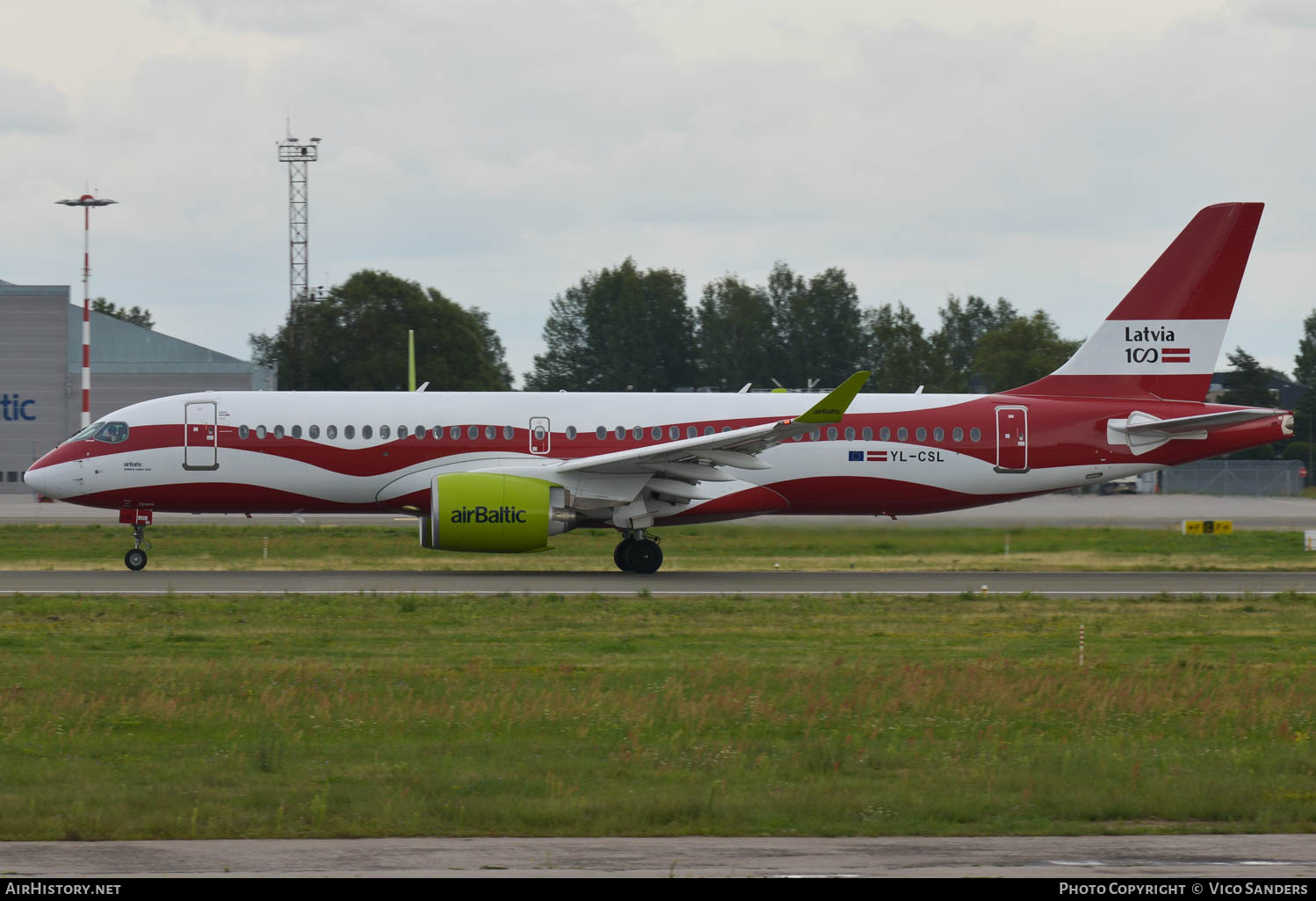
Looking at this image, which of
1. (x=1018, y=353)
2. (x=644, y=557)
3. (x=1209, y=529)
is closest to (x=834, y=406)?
(x=644, y=557)

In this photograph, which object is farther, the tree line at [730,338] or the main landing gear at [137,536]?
the tree line at [730,338]

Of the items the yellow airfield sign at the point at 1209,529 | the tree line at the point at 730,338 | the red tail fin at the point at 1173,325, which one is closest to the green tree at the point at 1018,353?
the tree line at the point at 730,338

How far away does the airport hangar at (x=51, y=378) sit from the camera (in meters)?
64.9

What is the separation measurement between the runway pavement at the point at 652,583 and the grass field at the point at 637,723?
302cm

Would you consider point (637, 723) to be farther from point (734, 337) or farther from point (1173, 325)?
point (734, 337)

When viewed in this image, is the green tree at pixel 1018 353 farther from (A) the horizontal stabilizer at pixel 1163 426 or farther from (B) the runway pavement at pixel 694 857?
(B) the runway pavement at pixel 694 857

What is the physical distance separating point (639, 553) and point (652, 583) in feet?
6.32

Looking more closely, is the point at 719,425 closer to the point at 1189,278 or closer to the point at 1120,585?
the point at 1120,585

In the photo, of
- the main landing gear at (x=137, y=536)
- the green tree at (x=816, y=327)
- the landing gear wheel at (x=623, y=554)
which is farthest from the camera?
the green tree at (x=816, y=327)

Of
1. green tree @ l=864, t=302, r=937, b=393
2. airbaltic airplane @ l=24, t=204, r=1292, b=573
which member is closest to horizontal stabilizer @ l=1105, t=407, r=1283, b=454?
airbaltic airplane @ l=24, t=204, r=1292, b=573

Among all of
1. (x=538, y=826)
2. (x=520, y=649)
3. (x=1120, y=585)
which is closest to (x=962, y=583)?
(x=1120, y=585)

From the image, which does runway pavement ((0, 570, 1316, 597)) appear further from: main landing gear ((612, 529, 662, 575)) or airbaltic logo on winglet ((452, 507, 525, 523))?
airbaltic logo on winglet ((452, 507, 525, 523))

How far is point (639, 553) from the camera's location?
94.3ft

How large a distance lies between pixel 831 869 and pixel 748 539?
28.5m
